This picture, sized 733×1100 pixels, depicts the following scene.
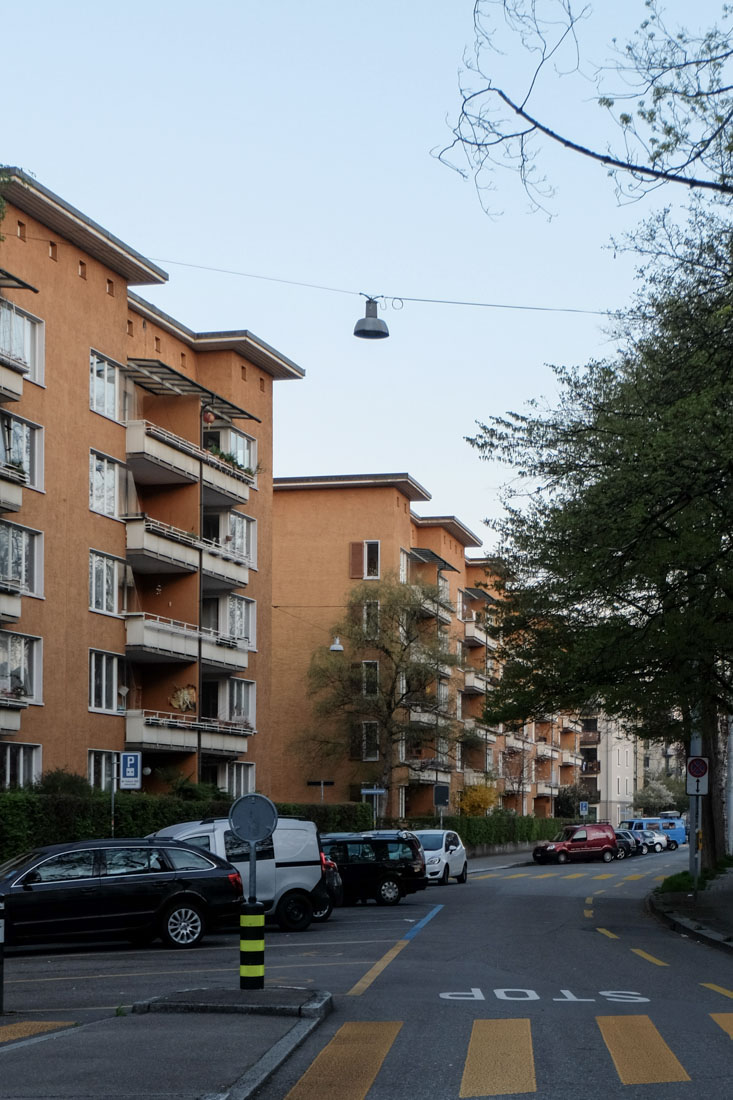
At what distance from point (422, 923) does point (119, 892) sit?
305 inches

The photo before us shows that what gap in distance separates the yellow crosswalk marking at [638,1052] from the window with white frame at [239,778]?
3713 cm

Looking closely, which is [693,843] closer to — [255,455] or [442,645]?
[255,455]

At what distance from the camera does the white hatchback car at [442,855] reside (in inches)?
1757

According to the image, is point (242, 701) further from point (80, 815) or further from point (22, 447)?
point (80, 815)

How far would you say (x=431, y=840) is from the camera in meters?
45.3

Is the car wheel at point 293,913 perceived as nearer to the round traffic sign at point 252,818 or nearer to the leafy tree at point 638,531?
the leafy tree at point 638,531

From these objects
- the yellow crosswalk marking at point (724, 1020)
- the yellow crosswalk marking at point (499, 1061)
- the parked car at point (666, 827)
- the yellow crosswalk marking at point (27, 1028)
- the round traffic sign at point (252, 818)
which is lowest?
the parked car at point (666, 827)

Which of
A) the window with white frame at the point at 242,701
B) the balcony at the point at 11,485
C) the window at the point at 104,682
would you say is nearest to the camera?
the balcony at the point at 11,485

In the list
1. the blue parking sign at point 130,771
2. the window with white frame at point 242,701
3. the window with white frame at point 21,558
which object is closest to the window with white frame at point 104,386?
the window with white frame at point 21,558

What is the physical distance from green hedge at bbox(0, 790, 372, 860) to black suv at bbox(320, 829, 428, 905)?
1717mm

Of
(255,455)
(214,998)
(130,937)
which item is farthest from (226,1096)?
(255,455)

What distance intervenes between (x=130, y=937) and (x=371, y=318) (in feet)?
40.7

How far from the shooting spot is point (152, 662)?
45.0 m

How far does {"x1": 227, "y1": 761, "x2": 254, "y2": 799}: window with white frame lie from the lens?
162ft
